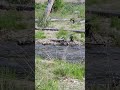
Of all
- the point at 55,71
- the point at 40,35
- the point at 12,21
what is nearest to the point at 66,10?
the point at 12,21

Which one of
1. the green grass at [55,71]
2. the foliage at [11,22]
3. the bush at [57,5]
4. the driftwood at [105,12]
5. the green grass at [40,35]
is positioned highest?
the bush at [57,5]

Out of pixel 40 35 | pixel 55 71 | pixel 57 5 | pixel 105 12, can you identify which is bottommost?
pixel 55 71

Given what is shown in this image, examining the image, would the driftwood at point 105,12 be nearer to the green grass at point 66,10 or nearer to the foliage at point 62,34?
the green grass at point 66,10

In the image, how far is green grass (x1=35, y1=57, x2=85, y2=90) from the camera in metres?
6.55

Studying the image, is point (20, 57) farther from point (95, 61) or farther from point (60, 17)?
point (60, 17)

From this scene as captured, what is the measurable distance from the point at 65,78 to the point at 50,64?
819 mm

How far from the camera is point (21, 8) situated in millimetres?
15039

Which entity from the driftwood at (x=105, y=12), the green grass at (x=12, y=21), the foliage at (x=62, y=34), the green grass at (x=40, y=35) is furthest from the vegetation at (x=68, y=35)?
the driftwood at (x=105, y=12)

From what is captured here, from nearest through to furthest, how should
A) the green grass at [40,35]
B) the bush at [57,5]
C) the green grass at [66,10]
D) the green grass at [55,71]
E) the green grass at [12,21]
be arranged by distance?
the green grass at [55,71]
the green grass at [40,35]
the green grass at [12,21]
the green grass at [66,10]
the bush at [57,5]

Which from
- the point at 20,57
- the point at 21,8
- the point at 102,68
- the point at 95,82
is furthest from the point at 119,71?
the point at 21,8

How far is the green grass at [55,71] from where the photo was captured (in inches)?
258

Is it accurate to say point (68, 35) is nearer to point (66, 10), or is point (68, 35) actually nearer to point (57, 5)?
point (57, 5)

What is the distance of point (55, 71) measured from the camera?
746cm

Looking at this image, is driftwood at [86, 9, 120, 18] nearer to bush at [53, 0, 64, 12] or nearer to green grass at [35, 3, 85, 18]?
green grass at [35, 3, 85, 18]
